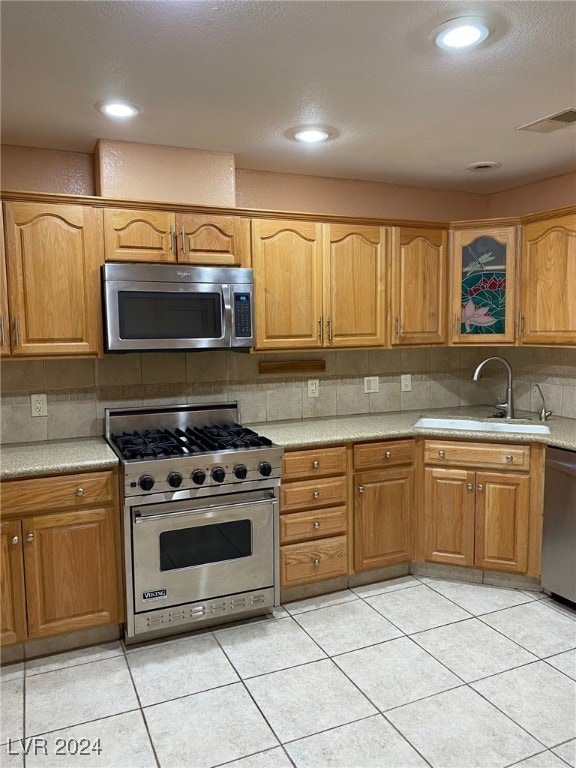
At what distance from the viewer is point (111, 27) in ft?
6.11

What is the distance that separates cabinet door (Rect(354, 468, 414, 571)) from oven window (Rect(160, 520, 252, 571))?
713 mm

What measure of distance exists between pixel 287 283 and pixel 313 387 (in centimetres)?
76

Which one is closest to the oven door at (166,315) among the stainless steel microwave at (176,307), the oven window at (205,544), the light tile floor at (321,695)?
the stainless steel microwave at (176,307)

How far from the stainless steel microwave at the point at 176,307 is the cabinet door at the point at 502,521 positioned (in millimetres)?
1578

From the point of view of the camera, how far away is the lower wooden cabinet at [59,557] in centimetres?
254

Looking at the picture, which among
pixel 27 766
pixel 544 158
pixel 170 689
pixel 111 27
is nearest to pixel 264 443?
pixel 170 689

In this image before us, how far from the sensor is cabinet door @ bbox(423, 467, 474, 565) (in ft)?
10.9

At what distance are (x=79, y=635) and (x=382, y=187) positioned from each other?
10.5 ft

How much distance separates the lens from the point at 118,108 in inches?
98.6

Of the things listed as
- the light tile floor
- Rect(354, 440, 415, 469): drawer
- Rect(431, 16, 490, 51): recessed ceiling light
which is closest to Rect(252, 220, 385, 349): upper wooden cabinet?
Rect(354, 440, 415, 469): drawer

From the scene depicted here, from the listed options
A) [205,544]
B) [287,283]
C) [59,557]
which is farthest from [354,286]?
[59,557]

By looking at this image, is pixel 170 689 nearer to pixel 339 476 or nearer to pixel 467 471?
pixel 339 476

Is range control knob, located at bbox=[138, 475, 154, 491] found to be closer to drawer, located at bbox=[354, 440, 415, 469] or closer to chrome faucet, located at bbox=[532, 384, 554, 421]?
drawer, located at bbox=[354, 440, 415, 469]

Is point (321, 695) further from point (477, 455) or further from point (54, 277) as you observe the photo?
point (54, 277)
